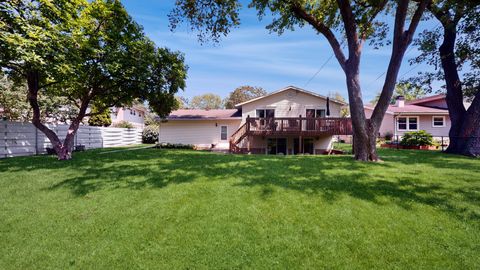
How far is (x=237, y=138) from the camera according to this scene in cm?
1859

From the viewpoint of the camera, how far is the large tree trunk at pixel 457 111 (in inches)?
498

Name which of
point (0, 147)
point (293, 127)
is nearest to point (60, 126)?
point (0, 147)

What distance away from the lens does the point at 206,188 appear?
5.80 m

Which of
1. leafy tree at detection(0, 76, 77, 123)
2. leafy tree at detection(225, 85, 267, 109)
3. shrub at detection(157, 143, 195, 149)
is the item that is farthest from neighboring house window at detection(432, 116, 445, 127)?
leafy tree at detection(0, 76, 77, 123)

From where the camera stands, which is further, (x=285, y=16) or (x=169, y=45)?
(x=169, y=45)

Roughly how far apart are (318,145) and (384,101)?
Result: 34.3 feet

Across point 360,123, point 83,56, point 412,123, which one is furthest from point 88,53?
point 412,123

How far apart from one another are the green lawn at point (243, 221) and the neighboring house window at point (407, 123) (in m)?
21.8

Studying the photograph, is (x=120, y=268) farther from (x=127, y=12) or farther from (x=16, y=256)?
(x=127, y=12)

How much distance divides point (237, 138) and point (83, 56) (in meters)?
11.3

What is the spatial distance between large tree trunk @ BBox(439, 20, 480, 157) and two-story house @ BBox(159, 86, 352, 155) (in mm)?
5365

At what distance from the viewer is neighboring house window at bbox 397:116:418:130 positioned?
84.4 feet

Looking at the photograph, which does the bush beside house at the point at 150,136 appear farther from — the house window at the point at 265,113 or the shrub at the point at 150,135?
the house window at the point at 265,113

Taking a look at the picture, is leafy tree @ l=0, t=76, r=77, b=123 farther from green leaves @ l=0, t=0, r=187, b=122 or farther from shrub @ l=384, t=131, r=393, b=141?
shrub @ l=384, t=131, r=393, b=141
